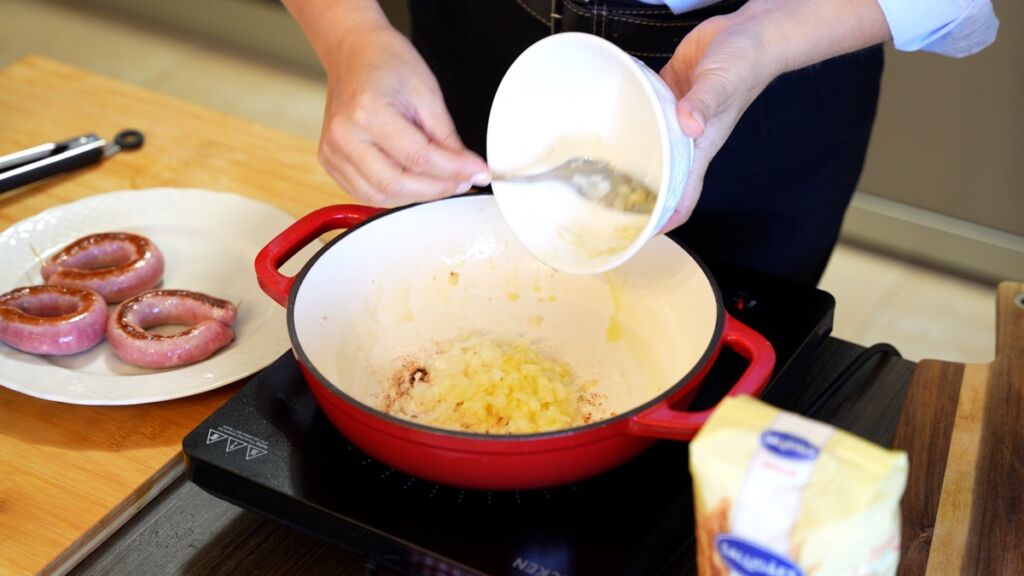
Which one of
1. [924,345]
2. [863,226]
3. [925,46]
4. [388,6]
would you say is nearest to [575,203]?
[925,46]

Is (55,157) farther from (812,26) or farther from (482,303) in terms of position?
(812,26)

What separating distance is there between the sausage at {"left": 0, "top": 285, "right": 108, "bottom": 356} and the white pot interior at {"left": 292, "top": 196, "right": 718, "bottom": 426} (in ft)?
0.89

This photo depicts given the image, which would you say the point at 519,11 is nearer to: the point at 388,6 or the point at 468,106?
the point at 468,106


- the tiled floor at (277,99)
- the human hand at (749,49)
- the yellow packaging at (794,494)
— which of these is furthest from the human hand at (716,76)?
the tiled floor at (277,99)

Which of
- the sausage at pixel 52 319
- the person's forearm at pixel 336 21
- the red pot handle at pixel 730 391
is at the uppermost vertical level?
the person's forearm at pixel 336 21

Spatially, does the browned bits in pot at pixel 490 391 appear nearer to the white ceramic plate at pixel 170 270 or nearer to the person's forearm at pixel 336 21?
the white ceramic plate at pixel 170 270

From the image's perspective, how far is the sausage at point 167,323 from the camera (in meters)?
1.08

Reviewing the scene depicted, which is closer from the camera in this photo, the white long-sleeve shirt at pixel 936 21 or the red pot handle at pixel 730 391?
the red pot handle at pixel 730 391

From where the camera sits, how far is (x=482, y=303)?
116 cm

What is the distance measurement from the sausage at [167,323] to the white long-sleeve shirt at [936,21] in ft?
2.05

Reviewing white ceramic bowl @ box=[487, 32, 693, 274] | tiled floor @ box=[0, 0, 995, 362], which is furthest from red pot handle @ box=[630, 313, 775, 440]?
tiled floor @ box=[0, 0, 995, 362]

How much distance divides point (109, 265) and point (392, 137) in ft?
1.47

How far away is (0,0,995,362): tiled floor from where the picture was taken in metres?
2.43

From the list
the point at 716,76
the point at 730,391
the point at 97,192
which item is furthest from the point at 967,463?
the point at 97,192
